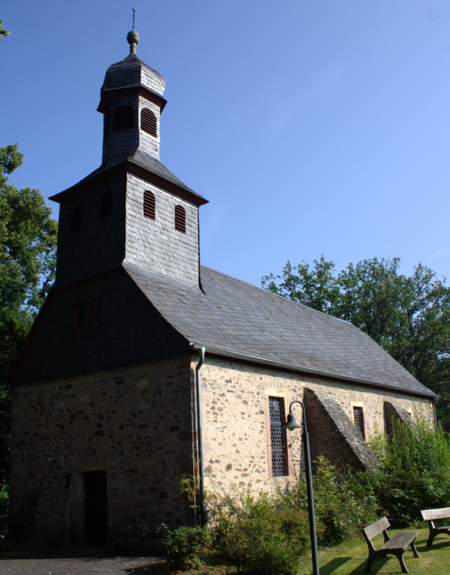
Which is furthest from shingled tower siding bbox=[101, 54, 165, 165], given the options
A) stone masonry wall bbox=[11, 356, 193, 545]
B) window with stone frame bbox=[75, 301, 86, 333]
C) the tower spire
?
stone masonry wall bbox=[11, 356, 193, 545]

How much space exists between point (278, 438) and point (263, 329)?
3.56 m

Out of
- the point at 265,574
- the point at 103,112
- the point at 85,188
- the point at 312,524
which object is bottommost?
the point at 265,574

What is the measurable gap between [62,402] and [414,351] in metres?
28.8

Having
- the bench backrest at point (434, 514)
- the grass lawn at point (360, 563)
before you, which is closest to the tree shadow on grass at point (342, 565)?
the grass lawn at point (360, 563)

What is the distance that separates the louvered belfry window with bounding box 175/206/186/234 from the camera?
1523 cm

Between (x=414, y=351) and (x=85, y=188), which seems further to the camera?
(x=414, y=351)

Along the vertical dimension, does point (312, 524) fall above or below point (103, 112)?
below

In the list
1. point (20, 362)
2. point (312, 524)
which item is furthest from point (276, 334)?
point (312, 524)

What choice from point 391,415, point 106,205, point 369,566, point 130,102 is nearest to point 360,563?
point 369,566

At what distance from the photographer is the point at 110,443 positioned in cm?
1162

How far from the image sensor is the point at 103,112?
16828mm

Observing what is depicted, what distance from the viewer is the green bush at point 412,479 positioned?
12031mm

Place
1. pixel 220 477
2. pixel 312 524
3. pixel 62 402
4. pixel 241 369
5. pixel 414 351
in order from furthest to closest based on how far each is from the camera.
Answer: pixel 414 351
pixel 62 402
pixel 241 369
pixel 220 477
pixel 312 524

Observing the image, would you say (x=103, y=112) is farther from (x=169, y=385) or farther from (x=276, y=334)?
(x=169, y=385)
